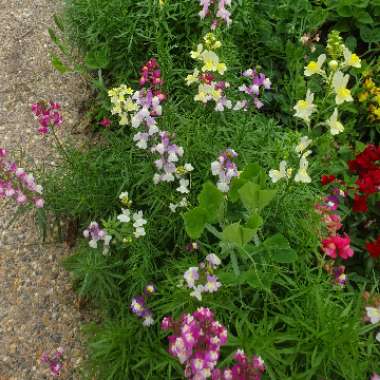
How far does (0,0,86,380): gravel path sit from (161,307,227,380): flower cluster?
3.49 ft

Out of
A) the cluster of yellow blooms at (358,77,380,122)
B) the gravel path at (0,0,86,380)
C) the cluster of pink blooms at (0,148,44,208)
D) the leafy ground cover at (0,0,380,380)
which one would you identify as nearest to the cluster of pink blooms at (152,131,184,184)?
the leafy ground cover at (0,0,380,380)

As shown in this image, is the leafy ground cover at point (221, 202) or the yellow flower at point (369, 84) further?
the yellow flower at point (369, 84)

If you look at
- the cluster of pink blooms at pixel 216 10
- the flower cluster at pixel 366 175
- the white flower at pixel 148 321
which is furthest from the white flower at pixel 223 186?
the cluster of pink blooms at pixel 216 10

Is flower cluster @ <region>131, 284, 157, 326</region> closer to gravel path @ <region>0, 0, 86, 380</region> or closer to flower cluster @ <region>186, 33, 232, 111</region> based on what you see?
gravel path @ <region>0, 0, 86, 380</region>

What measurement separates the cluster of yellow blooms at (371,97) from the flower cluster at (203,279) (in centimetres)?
179

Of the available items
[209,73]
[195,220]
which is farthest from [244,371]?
[209,73]

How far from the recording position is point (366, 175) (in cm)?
257

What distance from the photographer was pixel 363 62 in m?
3.16

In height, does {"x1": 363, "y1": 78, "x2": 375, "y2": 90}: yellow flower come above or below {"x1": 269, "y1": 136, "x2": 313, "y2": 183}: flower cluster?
below

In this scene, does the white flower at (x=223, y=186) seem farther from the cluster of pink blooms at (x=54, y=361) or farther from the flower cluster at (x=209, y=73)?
the cluster of pink blooms at (x=54, y=361)

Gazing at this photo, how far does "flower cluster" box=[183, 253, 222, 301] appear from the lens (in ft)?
6.05

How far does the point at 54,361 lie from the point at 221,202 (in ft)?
4.11

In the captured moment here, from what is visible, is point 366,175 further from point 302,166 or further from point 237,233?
point 237,233

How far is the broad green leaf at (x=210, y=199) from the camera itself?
1.68 metres
